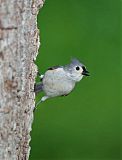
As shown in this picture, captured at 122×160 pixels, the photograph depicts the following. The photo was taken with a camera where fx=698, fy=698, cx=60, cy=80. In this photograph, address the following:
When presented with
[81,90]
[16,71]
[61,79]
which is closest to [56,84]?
[61,79]

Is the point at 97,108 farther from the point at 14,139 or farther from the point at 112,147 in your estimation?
the point at 14,139

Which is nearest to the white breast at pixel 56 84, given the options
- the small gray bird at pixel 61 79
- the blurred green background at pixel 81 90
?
the small gray bird at pixel 61 79

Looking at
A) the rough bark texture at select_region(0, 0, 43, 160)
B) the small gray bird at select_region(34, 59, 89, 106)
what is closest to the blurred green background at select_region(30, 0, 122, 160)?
the small gray bird at select_region(34, 59, 89, 106)

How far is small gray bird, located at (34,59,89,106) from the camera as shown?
3.59 metres

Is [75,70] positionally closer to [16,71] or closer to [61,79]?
[61,79]

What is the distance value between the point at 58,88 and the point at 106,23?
2.51 m

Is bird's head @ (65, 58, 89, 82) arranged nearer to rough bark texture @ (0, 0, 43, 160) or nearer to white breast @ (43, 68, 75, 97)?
white breast @ (43, 68, 75, 97)

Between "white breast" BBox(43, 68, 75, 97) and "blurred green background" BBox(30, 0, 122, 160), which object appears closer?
"white breast" BBox(43, 68, 75, 97)

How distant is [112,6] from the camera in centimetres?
606

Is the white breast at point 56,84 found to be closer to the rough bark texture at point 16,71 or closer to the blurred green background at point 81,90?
the rough bark texture at point 16,71

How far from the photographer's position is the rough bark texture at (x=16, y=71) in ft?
8.30

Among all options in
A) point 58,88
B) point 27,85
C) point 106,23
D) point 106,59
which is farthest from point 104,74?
point 27,85

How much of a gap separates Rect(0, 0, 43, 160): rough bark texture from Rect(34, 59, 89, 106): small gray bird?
766 millimetres

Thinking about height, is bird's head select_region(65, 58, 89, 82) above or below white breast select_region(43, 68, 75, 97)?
above
